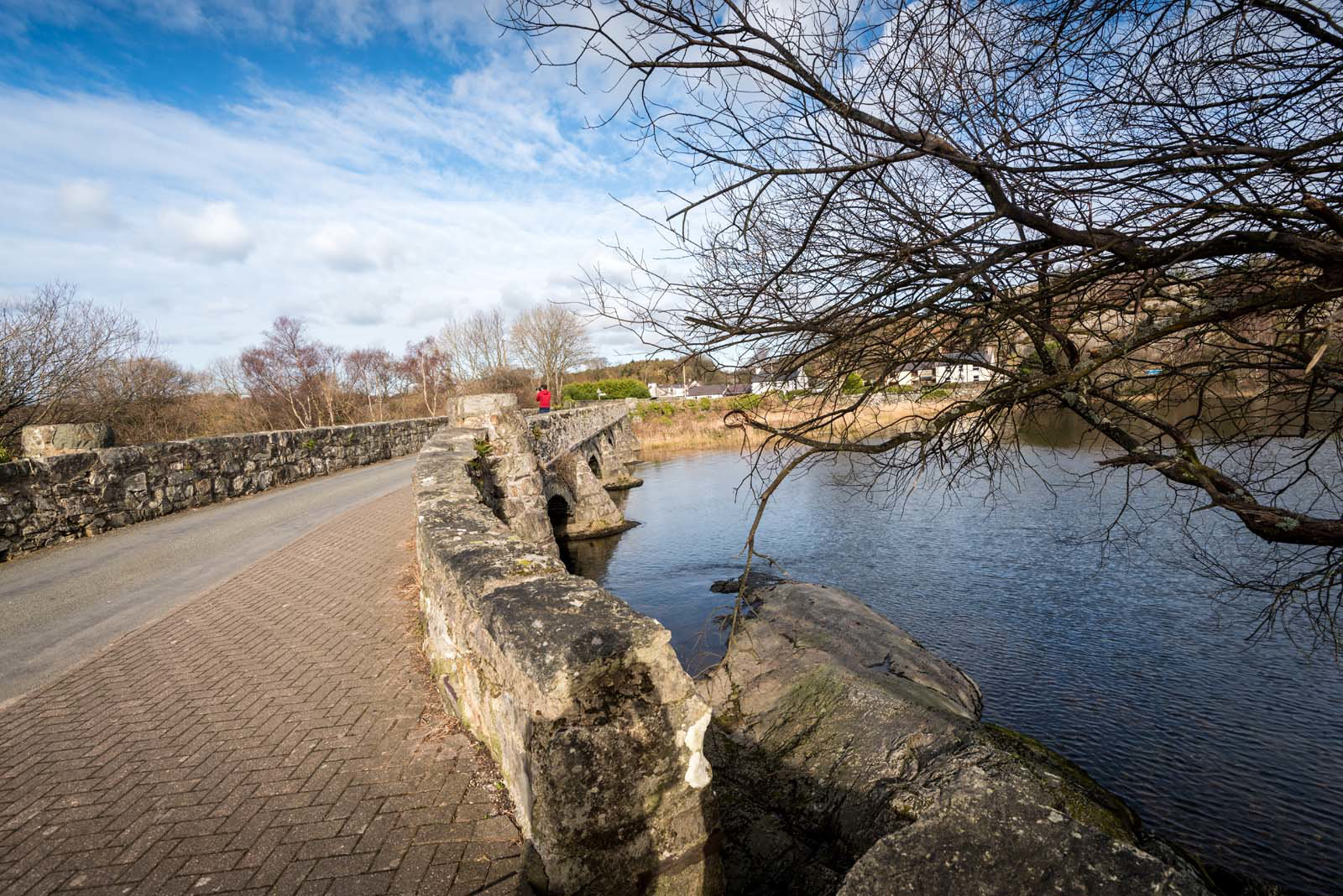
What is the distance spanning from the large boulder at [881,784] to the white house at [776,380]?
6.97 feet

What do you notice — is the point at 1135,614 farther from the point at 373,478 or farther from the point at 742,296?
the point at 373,478

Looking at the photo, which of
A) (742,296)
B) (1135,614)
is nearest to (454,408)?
(742,296)

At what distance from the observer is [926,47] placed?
294cm

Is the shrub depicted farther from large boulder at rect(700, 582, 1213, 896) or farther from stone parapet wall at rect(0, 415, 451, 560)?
large boulder at rect(700, 582, 1213, 896)

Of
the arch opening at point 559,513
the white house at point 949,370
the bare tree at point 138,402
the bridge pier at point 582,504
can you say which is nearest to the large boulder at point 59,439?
the bare tree at point 138,402

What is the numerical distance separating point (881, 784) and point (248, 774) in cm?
369

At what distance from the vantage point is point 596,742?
2625 millimetres

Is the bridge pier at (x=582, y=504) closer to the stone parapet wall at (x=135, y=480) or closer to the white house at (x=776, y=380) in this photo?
the stone parapet wall at (x=135, y=480)

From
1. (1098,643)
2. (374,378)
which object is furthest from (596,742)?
(374,378)

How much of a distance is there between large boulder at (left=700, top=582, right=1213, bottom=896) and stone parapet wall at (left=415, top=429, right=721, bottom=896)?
2.90 feet

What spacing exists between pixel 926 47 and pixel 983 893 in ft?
10.8

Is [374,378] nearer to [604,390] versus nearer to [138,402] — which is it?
[604,390]

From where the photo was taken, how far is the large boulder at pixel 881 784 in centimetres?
192

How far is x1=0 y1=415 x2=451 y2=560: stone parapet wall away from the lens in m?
8.77
